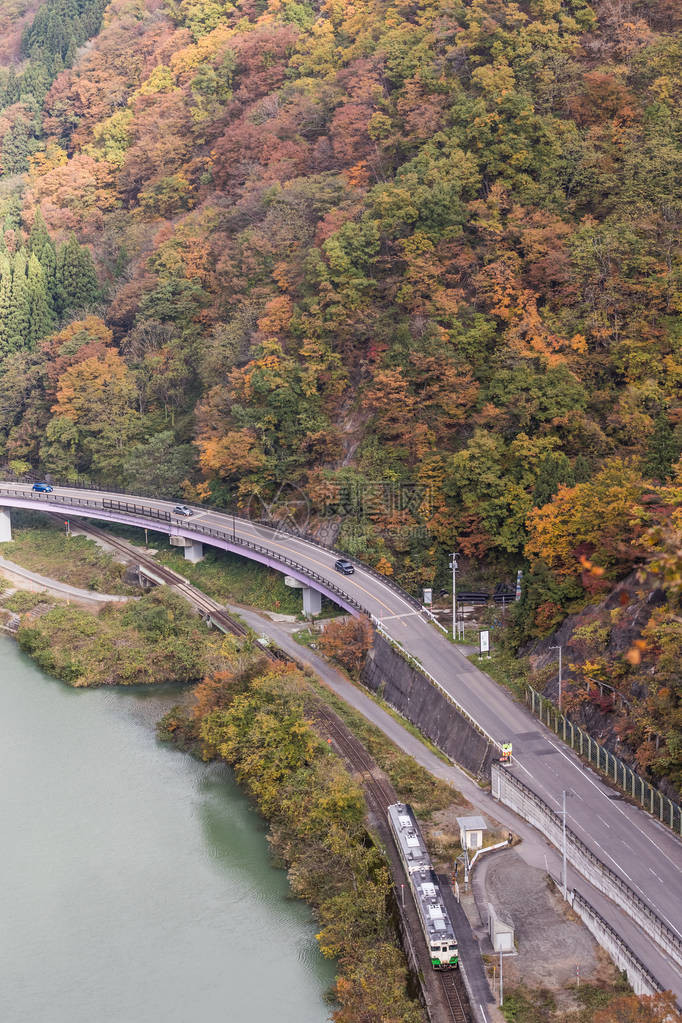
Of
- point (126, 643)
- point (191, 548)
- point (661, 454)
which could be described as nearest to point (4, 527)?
point (191, 548)

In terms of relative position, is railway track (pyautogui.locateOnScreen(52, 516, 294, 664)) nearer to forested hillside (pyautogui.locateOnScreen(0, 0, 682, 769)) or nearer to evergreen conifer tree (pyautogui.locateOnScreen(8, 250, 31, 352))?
forested hillside (pyautogui.locateOnScreen(0, 0, 682, 769))

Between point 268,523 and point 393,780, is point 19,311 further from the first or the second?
point 393,780

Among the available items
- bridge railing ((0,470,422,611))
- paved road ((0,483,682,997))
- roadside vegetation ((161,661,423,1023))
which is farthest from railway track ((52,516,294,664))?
roadside vegetation ((161,661,423,1023))

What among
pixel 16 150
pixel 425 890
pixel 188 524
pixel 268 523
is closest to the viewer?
pixel 425 890

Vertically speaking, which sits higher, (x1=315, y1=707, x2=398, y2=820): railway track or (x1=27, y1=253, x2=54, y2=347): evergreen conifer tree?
(x1=27, y1=253, x2=54, y2=347): evergreen conifer tree

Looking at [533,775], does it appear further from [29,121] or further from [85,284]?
[29,121]

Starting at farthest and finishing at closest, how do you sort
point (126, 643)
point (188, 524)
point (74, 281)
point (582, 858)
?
1. point (74, 281)
2. point (188, 524)
3. point (126, 643)
4. point (582, 858)

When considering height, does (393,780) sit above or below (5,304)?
below
